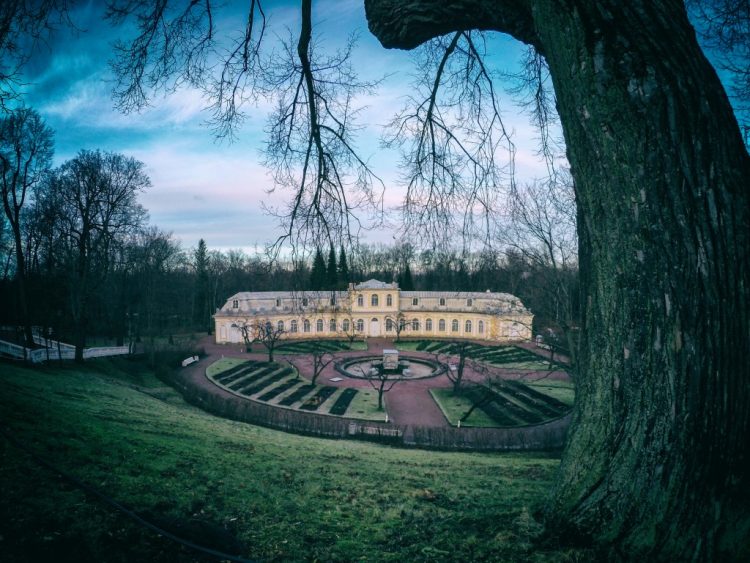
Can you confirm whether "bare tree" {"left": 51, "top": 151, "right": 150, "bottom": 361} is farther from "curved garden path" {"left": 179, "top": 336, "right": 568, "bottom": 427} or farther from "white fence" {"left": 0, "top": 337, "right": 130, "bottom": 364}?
"curved garden path" {"left": 179, "top": 336, "right": 568, "bottom": 427}

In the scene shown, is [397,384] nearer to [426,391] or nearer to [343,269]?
[426,391]

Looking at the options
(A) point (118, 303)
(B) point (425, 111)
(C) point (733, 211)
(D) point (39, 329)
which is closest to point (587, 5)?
(C) point (733, 211)

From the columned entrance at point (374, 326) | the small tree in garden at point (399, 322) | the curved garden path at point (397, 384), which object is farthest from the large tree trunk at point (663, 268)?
the columned entrance at point (374, 326)

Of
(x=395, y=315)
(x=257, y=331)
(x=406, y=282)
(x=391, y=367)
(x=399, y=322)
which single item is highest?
(x=406, y=282)

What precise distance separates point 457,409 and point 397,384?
226 inches

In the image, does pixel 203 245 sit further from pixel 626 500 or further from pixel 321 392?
pixel 626 500

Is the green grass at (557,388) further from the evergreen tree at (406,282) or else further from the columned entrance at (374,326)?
the evergreen tree at (406,282)

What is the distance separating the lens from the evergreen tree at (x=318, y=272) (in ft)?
13.0

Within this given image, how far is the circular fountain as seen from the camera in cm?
2550

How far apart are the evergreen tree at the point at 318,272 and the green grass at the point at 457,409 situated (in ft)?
47.8

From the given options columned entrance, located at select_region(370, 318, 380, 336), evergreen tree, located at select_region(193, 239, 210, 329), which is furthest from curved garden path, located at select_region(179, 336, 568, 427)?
evergreen tree, located at select_region(193, 239, 210, 329)

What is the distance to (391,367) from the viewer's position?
86.6ft

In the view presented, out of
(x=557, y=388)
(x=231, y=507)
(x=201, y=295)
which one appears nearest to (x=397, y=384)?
(x=557, y=388)

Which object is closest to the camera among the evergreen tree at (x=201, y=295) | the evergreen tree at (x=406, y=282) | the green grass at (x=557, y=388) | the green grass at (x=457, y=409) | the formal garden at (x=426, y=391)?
the green grass at (x=457, y=409)
